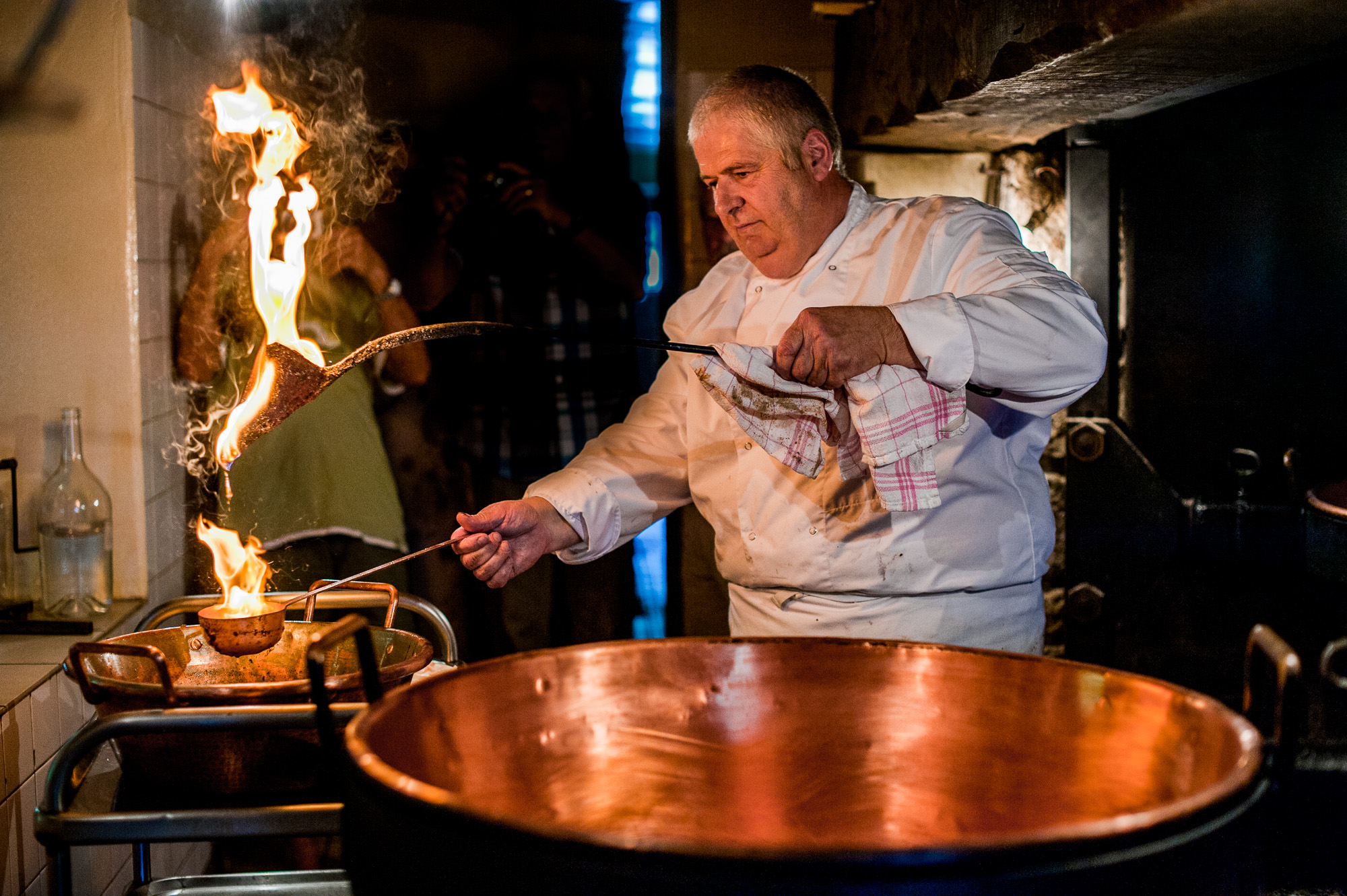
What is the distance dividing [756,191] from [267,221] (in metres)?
1.20

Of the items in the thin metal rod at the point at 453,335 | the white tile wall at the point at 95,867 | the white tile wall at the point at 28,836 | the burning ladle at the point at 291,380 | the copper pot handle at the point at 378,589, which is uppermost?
the thin metal rod at the point at 453,335

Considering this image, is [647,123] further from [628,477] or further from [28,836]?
[28,836]

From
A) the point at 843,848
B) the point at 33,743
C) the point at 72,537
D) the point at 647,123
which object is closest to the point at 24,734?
the point at 33,743

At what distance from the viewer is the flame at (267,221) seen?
195 centimetres

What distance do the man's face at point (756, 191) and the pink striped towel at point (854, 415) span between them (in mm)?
584

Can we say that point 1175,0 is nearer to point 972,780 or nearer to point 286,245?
point 972,780

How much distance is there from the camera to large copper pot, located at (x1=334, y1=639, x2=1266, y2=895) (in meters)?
1.10

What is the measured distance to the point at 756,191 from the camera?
2195mm

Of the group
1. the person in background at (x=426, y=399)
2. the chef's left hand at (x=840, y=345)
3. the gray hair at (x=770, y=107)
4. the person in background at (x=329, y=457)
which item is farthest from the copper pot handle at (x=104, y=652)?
the person in background at (x=426, y=399)

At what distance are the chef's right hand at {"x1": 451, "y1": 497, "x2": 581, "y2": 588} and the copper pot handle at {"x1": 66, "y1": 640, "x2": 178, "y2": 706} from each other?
0.55 meters

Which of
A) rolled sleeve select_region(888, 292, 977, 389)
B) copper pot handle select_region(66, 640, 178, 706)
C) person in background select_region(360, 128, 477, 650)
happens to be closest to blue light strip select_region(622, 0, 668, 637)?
person in background select_region(360, 128, 477, 650)

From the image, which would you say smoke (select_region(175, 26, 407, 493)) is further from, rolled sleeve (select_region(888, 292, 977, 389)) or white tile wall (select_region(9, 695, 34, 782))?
rolled sleeve (select_region(888, 292, 977, 389))

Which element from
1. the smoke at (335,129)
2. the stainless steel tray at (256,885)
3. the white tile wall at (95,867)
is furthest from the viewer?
the smoke at (335,129)

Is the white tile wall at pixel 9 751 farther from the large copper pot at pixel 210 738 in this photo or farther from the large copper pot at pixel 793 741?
the large copper pot at pixel 793 741
